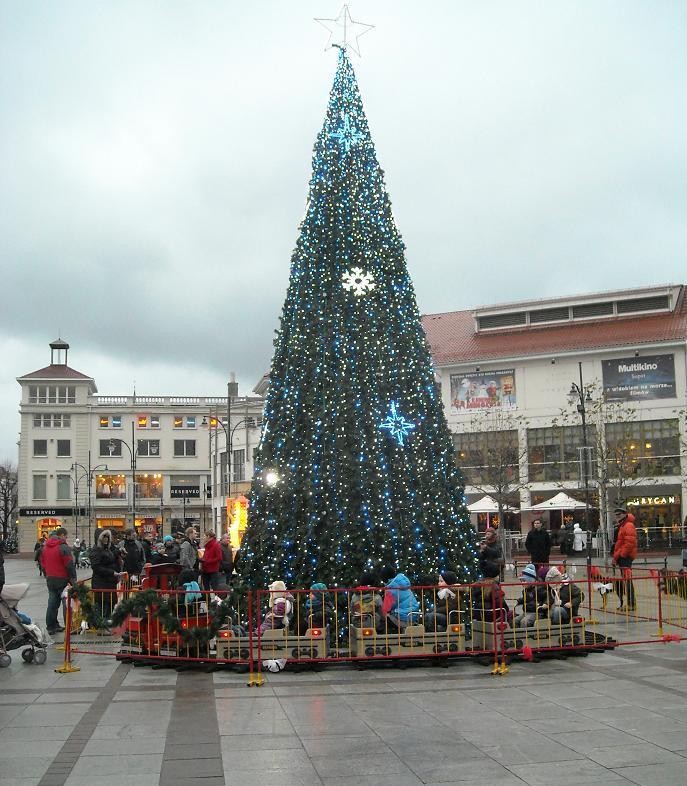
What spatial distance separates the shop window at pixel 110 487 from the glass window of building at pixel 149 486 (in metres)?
1.37

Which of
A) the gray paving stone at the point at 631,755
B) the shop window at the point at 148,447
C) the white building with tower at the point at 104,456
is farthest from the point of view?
the shop window at the point at 148,447

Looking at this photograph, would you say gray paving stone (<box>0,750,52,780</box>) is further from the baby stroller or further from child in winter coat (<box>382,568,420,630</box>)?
child in winter coat (<box>382,568,420,630</box>)

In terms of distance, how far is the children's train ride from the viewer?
437 inches

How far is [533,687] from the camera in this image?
9820 millimetres

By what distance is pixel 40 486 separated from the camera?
78.9m

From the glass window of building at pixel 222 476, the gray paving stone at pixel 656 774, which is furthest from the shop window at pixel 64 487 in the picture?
the gray paving stone at pixel 656 774

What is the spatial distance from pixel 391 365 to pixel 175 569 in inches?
180

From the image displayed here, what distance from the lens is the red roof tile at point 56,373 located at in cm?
8025

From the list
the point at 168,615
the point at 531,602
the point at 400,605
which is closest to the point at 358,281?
the point at 400,605

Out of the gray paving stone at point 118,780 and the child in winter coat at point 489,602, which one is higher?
the child in winter coat at point 489,602

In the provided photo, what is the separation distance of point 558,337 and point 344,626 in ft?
150

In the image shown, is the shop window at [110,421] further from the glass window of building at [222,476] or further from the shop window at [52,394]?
the glass window of building at [222,476]

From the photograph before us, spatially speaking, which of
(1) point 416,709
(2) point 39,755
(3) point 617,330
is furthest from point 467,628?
(3) point 617,330

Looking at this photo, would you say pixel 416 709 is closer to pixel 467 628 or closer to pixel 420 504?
pixel 467 628
